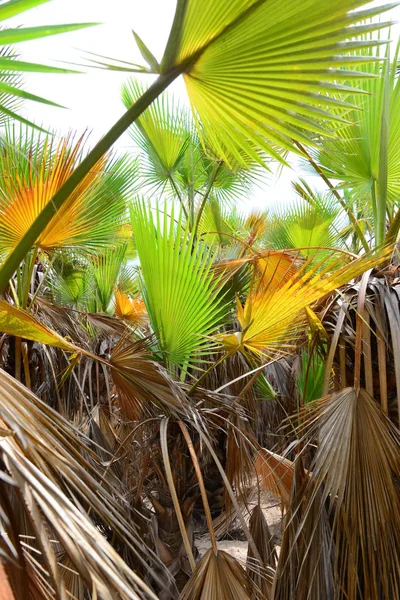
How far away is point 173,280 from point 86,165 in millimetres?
600

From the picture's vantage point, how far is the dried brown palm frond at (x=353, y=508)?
1.01 meters

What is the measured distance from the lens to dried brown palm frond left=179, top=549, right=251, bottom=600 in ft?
3.77

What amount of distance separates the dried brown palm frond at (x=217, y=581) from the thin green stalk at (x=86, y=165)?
0.82 m

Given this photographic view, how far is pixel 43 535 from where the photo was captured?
332mm

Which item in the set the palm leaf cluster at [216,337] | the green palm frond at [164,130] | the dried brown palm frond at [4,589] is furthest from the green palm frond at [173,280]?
the green palm frond at [164,130]

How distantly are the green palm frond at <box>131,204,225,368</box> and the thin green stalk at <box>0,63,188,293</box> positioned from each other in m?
0.48

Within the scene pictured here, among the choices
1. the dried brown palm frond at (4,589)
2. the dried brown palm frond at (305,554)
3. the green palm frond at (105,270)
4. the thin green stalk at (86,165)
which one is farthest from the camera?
the green palm frond at (105,270)

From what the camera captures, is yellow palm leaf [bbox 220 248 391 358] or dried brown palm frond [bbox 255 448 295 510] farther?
dried brown palm frond [bbox 255 448 295 510]

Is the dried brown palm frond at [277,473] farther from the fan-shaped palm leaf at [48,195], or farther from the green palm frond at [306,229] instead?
the green palm frond at [306,229]

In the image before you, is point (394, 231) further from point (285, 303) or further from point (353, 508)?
point (353, 508)

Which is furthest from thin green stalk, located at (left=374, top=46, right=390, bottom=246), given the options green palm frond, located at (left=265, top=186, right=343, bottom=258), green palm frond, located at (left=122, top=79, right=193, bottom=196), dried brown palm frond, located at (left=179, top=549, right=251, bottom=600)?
green palm frond, located at (left=122, top=79, right=193, bottom=196)

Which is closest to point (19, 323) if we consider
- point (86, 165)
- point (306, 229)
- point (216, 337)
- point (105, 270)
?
point (86, 165)

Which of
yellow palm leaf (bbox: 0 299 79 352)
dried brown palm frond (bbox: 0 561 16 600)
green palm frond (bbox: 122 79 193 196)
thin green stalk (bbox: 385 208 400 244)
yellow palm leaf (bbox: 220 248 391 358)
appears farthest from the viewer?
green palm frond (bbox: 122 79 193 196)

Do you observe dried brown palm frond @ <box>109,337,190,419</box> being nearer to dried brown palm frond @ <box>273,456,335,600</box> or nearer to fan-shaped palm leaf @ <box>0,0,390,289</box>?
dried brown palm frond @ <box>273,456,335,600</box>
